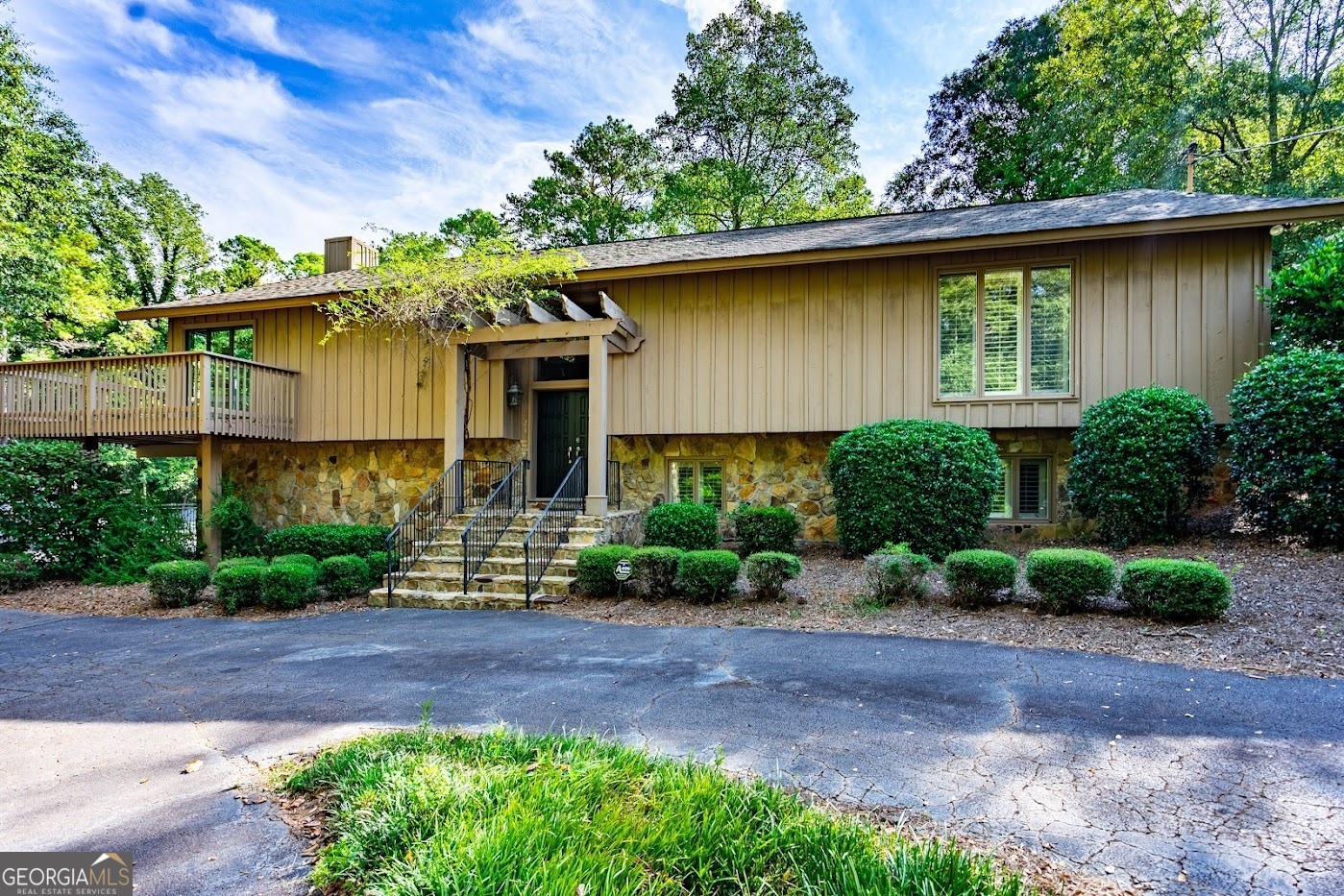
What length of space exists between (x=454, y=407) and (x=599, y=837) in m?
8.47

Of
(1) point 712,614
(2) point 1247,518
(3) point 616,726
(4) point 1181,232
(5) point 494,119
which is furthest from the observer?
(5) point 494,119

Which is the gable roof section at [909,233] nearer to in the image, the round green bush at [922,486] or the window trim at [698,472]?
the round green bush at [922,486]

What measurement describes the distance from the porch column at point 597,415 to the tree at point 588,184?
13965 mm

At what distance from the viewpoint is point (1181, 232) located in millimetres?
8062

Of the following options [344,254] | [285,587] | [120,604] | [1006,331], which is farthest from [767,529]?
[344,254]

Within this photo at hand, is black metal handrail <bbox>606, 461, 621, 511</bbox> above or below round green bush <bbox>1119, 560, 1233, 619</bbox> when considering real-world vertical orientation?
above

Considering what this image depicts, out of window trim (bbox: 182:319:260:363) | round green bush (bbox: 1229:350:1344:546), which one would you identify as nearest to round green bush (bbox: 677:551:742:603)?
round green bush (bbox: 1229:350:1344:546)

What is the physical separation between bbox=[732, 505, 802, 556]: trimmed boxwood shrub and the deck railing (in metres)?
8.19

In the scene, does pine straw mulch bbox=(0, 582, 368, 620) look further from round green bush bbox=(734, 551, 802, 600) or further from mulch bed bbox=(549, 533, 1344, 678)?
round green bush bbox=(734, 551, 802, 600)

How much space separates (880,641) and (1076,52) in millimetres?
18637

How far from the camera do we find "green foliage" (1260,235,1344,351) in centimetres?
Result: 712

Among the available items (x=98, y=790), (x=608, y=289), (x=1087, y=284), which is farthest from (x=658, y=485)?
(x=98, y=790)

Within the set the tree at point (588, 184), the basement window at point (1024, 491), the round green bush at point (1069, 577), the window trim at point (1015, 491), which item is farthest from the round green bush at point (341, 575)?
the tree at point (588, 184)

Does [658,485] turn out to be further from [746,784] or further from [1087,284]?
[746,784]
